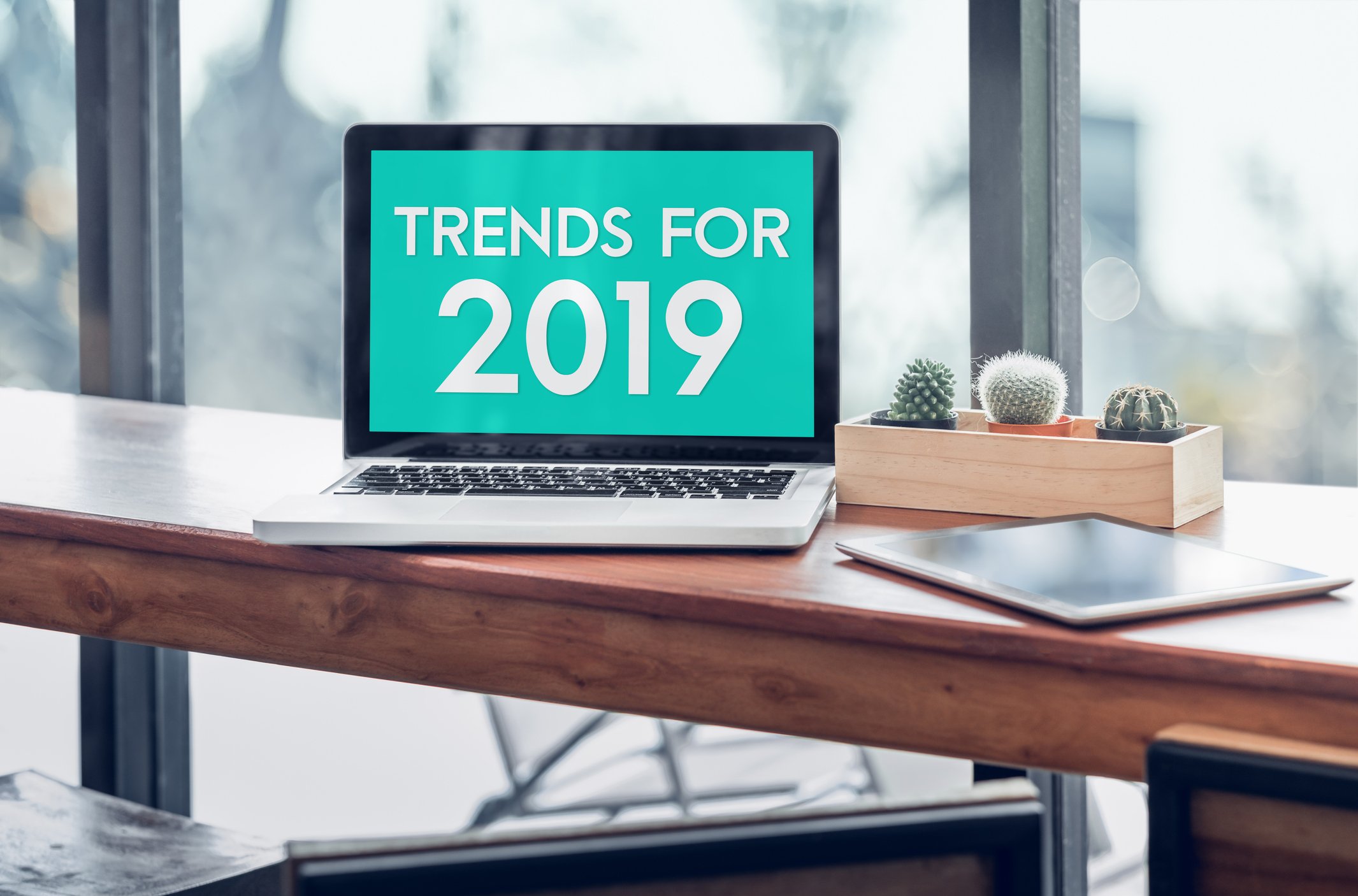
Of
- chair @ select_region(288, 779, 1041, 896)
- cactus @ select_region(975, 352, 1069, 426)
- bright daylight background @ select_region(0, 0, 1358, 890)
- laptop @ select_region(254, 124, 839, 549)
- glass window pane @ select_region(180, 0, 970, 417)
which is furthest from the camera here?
glass window pane @ select_region(180, 0, 970, 417)

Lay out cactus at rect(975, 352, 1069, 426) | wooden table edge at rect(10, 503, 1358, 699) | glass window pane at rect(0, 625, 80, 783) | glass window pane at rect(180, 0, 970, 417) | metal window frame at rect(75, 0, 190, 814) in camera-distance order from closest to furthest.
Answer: wooden table edge at rect(10, 503, 1358, 699), cactus at rect(975, 352, 1069, 426), glass window pane at rect(180, 0, 970, 417), metal window frame at rect(75, 0, 190, 814), glass window pane at rect(0, 625, 80, 783)

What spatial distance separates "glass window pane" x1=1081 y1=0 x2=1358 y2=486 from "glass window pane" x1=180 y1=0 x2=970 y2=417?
0.54 feet

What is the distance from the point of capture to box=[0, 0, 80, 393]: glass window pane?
177cm

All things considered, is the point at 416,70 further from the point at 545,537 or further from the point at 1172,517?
the point at 1172,517

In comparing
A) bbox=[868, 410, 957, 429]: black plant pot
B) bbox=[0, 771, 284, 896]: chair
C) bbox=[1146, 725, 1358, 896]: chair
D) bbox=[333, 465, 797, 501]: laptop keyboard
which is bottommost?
bbox=[0, 771, 284, 896]: chair

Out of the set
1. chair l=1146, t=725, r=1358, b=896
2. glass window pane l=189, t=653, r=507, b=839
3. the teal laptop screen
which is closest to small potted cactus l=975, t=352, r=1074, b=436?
the teal laptop screen

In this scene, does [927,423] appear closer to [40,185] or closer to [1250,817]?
[1250,817]

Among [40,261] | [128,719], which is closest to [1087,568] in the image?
[128,719]

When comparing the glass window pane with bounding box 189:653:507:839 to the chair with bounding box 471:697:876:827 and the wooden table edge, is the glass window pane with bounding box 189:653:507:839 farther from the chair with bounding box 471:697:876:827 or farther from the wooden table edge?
the wooden table edge

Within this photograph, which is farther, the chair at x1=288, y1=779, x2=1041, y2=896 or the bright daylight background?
the bright daylight background

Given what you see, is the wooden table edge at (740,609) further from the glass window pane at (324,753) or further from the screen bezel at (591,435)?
the glass window pane at (324,753)

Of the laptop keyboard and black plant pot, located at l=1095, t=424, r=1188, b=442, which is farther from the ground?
black plant pot, located at l=1095, t=424, r=1188, b=442

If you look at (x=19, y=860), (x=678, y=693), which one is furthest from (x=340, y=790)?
(x=678, y=693)

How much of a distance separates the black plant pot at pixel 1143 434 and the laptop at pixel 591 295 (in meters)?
0.25
